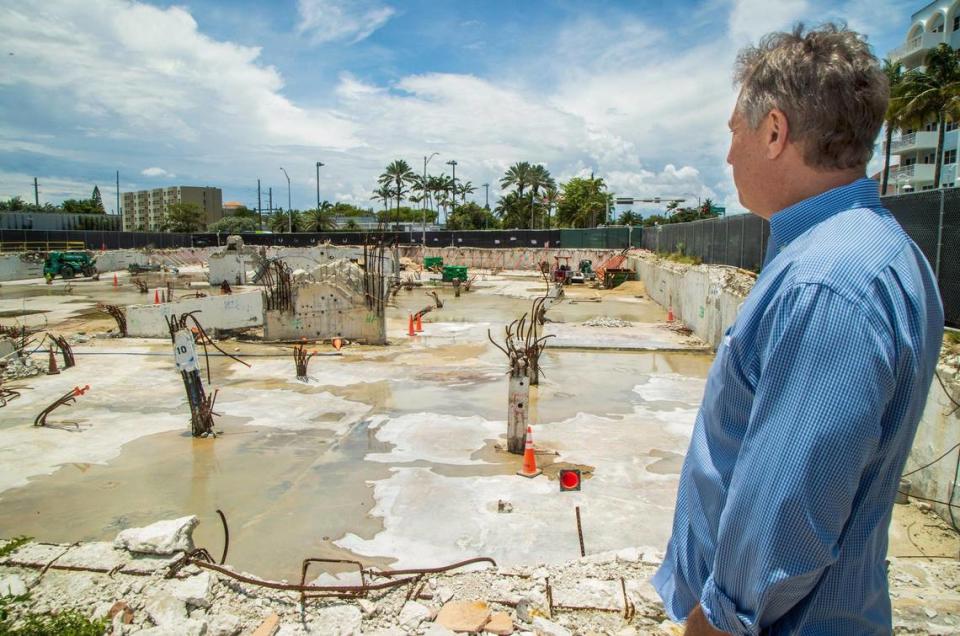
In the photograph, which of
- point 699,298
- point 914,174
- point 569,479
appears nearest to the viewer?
point 569,479

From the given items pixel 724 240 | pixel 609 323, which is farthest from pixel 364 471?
pixel 724 240

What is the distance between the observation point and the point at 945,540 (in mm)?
6473

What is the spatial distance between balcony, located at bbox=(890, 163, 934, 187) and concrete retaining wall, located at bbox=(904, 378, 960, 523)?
177 ft

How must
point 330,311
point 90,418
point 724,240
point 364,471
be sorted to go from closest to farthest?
point 364,471 → point 90,418 → point 330,311 → point 724,240

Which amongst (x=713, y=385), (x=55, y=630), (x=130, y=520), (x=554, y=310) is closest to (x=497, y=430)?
(x=130, y=520)

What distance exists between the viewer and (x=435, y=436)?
10445mm

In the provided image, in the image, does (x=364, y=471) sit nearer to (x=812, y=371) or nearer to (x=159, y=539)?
(x=159, y=539)

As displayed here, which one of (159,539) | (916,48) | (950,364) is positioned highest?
(916,48)

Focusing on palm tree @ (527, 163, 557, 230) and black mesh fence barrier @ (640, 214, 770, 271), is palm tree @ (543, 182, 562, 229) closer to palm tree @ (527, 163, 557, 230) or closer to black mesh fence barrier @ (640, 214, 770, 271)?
palm tree @ (527, 163, 557, 230)

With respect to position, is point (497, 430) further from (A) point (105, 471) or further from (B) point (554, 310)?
(B) point (554, 310)

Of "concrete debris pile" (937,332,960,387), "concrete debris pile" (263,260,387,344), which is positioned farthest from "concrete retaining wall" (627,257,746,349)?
"concrete debris pile" (263,260,387,344)

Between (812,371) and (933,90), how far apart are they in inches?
1764

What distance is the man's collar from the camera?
1.67 meters

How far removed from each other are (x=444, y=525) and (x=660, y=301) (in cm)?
2386
